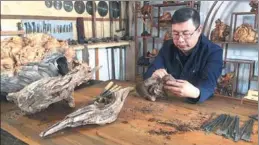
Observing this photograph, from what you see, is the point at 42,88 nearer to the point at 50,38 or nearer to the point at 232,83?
the point at 50,38

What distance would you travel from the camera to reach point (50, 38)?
21.4 inches

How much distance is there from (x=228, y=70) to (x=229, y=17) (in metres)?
0.38

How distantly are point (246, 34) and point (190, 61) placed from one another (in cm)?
79

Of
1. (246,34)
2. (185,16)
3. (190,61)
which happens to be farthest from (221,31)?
(185,16)

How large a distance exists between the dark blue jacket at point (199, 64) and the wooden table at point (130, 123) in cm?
8

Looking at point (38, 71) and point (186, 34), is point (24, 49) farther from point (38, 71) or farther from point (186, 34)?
point (186, 34)

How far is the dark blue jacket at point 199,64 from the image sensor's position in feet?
2.37

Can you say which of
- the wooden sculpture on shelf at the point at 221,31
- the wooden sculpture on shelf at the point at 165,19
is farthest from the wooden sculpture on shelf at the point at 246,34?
the wooden sculpture on shelf at the point at 165,19

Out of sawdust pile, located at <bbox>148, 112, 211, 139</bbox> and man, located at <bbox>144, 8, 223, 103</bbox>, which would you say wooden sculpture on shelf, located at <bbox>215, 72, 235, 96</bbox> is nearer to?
man, located at <bbox>144, 8, 223, 103</bbox>

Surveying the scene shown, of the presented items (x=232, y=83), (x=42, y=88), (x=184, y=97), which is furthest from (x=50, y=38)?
(x=232, y=83)

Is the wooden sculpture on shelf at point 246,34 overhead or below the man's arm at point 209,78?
overhead

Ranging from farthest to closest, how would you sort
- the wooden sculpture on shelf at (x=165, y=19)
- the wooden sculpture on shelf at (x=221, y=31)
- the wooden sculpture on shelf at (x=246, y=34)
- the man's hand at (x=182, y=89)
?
the wooden sculpture on shelf at (x=165, y=19)
the wooden sculpture on shelf at (x=221, y=31)
the wooden sculpture on shelf at (x=246, y=34)
the man's hand at (x=182, y=89)

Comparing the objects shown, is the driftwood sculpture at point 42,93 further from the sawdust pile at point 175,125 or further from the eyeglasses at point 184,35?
the eyeglasses at point 184,35

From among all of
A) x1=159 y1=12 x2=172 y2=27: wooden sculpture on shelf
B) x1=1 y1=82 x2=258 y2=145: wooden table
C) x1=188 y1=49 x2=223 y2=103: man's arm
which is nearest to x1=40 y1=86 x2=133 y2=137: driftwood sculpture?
x1=1 y1=82 x2=258 y2=145: wooden table
